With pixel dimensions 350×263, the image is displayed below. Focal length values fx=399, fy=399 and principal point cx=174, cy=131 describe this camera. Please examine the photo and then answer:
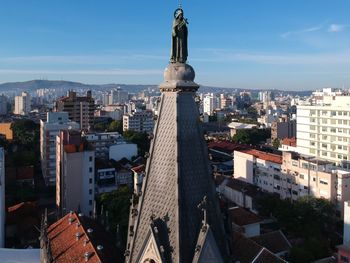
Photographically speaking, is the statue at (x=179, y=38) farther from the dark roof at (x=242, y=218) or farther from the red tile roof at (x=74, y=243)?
the dark roof at (x=242, y=218)

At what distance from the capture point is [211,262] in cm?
820

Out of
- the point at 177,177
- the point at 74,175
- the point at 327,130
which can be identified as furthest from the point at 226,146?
the point at 177,177

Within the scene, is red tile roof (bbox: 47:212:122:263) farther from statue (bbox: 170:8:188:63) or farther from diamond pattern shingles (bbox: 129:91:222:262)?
statue (bbox: 170:8:188:63)

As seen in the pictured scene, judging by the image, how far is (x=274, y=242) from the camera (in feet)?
103

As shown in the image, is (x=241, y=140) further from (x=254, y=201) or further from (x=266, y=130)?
(x=254, y=201)

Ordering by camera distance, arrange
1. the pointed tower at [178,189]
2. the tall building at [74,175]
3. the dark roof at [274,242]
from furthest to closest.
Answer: the tall building at [74,175], the dark roof at [274,242], the pointed tower at [178,189]

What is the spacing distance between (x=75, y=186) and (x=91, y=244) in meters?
24.7

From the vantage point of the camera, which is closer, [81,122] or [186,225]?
[186,225]

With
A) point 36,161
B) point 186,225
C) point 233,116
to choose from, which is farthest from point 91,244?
point 233,116

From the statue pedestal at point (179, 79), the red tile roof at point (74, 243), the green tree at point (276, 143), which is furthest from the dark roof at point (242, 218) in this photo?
the green tree at point (276, 143)

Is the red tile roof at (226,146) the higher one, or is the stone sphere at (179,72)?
the stone sphere at (179,72)

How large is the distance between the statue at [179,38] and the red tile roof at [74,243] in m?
11.8

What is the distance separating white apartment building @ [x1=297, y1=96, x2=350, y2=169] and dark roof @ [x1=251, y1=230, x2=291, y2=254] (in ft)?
105

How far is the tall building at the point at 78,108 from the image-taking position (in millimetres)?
99387
